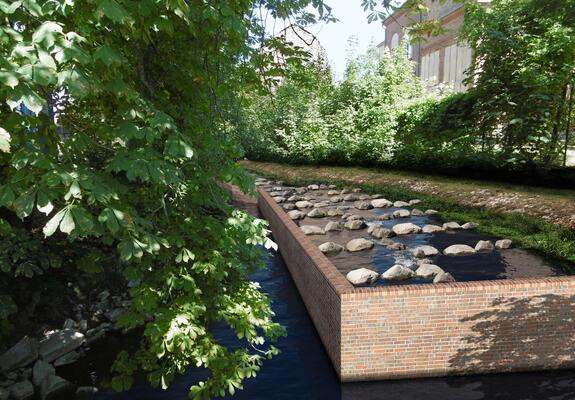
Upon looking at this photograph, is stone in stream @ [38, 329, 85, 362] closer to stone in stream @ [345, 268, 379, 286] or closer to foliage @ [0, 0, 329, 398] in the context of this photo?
foliage @ [0, 0, 329, 398]

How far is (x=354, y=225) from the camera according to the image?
15.8m

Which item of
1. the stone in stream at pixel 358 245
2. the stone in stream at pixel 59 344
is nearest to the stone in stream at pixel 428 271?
the stone in stream at pixel 358 245

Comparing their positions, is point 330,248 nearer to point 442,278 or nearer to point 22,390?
point 442,278

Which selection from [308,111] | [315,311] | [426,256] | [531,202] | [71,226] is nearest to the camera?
[71,226]

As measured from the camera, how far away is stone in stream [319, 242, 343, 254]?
13102 millimetres

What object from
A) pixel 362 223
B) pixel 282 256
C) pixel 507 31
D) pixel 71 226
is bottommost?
pixel 282 256

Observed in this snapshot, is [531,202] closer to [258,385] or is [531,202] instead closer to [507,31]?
[507,31]

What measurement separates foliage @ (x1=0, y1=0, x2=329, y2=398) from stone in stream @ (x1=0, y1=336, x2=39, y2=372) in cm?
291

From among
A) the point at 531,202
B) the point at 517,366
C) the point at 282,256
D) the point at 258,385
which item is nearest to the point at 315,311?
the point at 258,385

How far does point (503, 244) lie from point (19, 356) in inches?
469

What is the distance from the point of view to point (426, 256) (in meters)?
12.8

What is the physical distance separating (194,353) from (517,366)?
6.64 m

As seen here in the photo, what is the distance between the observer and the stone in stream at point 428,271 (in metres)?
10.9

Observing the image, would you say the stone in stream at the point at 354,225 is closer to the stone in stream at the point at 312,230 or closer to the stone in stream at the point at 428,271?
the stone in stream at the point at 312,230
